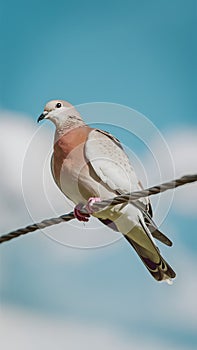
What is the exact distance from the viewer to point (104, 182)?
2229 mm

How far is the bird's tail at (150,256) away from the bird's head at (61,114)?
412 mm

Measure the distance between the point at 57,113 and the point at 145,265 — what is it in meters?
0.57

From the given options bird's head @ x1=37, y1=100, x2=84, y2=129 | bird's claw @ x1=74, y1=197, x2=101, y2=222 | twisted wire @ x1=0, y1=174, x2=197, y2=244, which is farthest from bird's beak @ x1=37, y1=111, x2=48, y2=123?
twisted wire @ x1=0, y1=174, x2=197, y2=244

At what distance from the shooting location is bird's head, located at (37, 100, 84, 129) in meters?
2.41

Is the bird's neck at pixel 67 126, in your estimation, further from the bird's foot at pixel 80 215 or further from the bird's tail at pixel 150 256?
the bird's tail at pixel 150 256

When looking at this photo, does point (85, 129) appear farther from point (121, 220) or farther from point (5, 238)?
point (5, 238)

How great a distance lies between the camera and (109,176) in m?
2.23

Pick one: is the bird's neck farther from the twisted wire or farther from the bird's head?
the twisted wire

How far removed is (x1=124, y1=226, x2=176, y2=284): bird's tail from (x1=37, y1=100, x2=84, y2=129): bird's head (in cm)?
41

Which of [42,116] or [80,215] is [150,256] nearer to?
[80,215]

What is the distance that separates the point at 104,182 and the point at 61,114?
0.32 metres

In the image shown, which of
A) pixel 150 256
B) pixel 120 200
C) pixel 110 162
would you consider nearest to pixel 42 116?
pixel 110 162

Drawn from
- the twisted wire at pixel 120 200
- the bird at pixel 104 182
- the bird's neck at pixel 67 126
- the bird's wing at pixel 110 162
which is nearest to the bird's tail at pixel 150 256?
the bird at pixel 104 182

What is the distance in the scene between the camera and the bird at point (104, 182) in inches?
87.1
